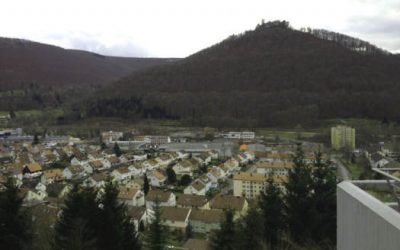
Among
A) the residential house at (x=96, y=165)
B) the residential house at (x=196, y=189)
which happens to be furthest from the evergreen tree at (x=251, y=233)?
the residential house at (x=96, y=165)

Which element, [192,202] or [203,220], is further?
[192,202]

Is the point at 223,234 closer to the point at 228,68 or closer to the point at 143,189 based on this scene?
the point at 143,189

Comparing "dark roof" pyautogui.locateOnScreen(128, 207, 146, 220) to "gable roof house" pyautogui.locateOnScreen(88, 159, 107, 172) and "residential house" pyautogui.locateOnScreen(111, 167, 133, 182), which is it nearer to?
"residential house" pyautogui.locateOnScreen(111, 167, 133, 182)

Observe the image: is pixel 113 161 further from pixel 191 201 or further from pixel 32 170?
pixel 191 201

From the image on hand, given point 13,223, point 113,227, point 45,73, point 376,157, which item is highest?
point 45,73

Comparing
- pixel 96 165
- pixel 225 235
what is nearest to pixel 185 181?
pixel 96 165
